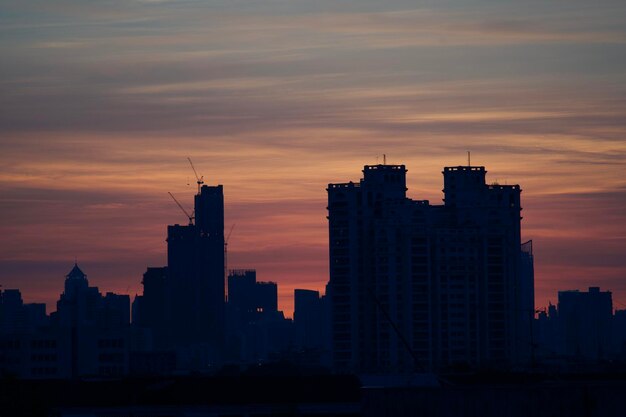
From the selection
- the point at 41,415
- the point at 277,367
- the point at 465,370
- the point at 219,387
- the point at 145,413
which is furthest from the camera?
the point at 277,367

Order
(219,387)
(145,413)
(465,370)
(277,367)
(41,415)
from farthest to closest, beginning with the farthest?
(277,367) → (465,370) → (219,387) → (145,413) → (41,415)

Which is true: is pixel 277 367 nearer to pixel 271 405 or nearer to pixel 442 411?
pixel 271 405

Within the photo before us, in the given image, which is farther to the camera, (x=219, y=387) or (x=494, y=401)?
(x=219, y=387)

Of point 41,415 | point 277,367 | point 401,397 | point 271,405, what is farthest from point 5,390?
point 277,367

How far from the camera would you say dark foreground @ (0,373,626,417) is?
207ft

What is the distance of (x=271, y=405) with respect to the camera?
82.1 m

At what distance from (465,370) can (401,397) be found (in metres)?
49.2

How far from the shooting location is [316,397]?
84562 mm

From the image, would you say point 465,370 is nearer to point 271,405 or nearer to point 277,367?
point 271,405

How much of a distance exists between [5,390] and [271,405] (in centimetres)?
1903

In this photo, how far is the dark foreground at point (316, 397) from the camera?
6300cm

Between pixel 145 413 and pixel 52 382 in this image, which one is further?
pixel 52 382

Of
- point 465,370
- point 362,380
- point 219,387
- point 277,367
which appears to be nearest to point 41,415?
point 219,387

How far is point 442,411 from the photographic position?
208 ft
